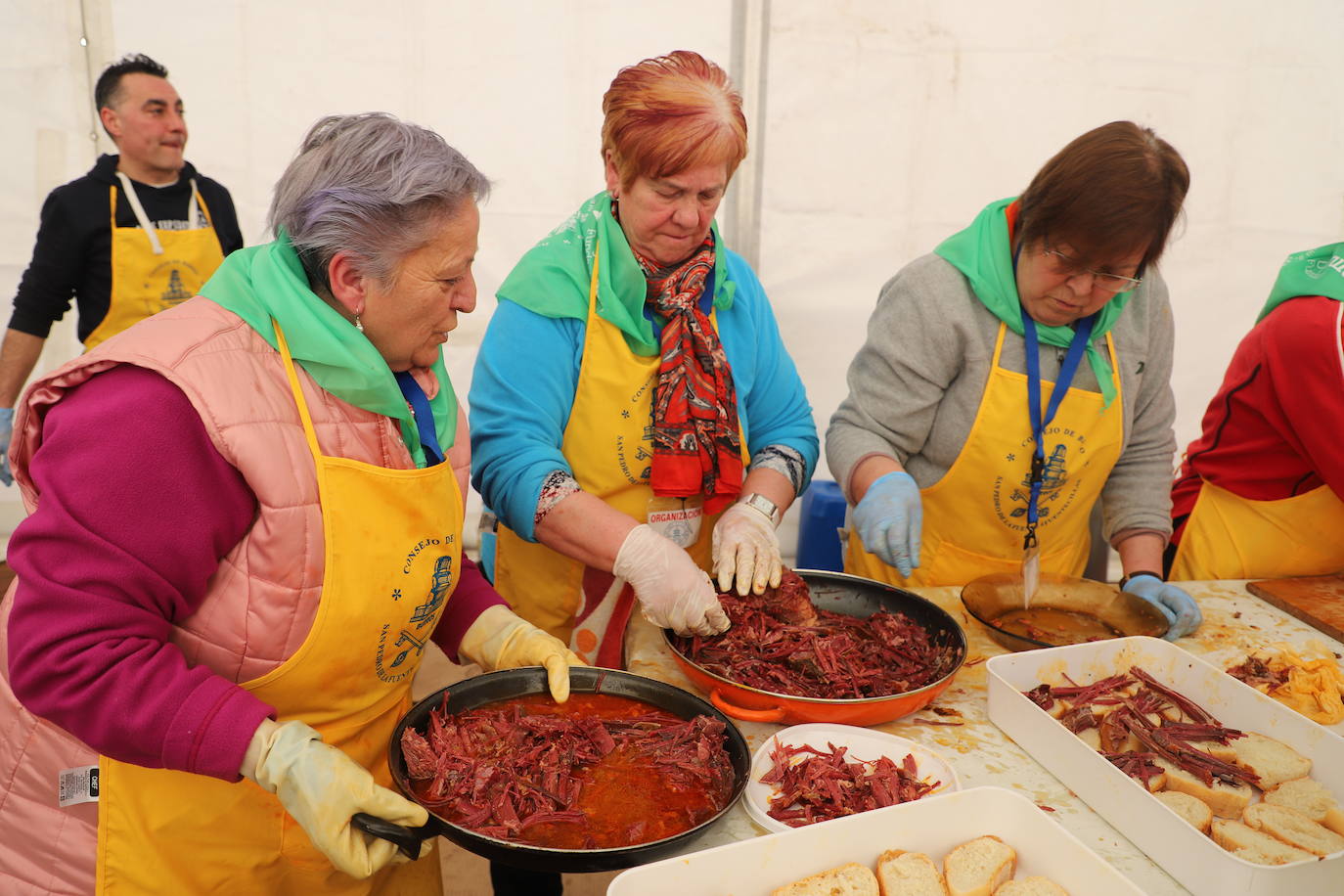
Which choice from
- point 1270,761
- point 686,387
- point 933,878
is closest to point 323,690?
point 933,878

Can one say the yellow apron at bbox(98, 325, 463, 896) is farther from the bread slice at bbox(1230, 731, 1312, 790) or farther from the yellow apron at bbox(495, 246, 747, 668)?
the bread slice at bbox(1230, 731, 1312, 790)

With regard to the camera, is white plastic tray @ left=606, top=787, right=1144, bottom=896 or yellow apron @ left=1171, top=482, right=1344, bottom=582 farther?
yellow apron @ left=1171, top=482, right=1344, bottom=582

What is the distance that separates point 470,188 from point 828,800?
1.47 metres

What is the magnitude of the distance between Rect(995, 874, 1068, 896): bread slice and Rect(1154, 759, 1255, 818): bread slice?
53cm

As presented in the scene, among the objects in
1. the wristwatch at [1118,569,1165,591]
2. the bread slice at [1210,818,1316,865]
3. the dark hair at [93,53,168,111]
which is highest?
the dark hair at [93,53,168,111]

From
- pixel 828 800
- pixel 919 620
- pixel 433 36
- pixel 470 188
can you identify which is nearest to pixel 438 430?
pixel 470 188

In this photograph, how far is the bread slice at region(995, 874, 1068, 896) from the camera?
5.35 feet

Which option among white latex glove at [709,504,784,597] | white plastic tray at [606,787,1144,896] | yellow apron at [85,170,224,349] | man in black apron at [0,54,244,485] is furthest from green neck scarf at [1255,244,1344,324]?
man in black apron at [0,54,244,485]

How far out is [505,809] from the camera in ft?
5.96

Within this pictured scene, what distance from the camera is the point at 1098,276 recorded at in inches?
114

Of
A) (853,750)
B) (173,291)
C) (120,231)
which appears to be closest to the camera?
(853,750)

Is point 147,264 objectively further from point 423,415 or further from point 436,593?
point 436,593

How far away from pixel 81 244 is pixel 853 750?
4.78 meters

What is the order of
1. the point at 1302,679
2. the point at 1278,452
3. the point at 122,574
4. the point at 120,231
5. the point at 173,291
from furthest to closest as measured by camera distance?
the point at 173,291
the point at 120,231
the point at 1278,452
the point at 1302,679
the point at 122,574
